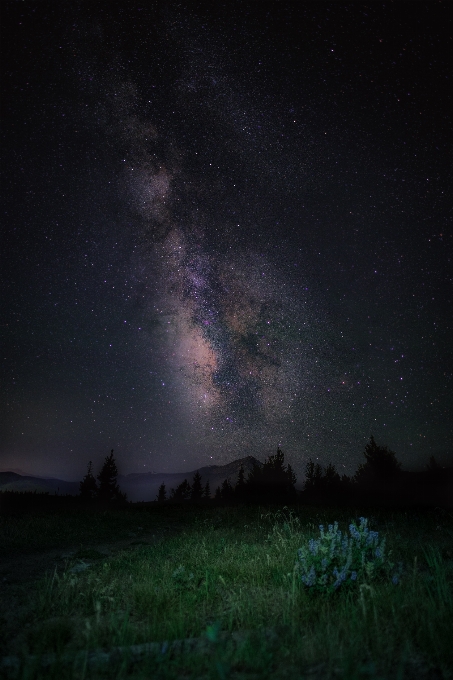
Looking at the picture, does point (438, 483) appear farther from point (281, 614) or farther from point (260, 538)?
point (281, 614)

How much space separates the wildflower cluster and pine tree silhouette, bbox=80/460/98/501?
58.4 m

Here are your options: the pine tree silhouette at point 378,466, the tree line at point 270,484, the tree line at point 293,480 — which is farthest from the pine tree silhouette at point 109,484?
the pine tree silhouette at point 378,466

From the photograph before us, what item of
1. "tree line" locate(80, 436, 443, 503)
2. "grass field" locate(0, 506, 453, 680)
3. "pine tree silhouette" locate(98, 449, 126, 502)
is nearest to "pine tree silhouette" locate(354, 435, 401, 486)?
"tree line" locate(80, 436, 443, 503)

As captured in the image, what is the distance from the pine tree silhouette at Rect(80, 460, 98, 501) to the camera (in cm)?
5415

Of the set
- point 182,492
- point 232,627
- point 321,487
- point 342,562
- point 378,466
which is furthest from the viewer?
point 182,492

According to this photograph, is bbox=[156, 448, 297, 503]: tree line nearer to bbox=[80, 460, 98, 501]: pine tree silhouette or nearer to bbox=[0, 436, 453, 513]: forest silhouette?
bbox=[0, 436, 453, 513]: forest silhouette

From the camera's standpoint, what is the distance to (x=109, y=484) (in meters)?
56.7

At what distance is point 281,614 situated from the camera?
3.33 meters

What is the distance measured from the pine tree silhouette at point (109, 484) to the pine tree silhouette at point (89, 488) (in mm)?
952

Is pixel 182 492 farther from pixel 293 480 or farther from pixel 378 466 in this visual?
pixel 378 466

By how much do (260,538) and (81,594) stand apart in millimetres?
5881

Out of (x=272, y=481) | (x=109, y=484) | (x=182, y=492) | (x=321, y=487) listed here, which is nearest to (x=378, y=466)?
(x=321, y=487)

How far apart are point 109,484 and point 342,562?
60680 mm

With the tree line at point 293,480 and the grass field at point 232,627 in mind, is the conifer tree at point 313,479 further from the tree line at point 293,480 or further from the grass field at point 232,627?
the grass field at point 232,627
